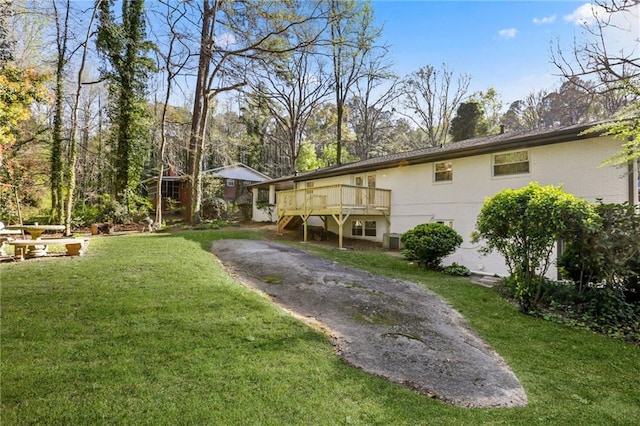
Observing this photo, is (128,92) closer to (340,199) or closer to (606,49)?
(340,199)

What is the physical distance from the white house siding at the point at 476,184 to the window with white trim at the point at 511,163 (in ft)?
0.52

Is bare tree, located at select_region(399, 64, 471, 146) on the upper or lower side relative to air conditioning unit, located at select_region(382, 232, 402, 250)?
upper

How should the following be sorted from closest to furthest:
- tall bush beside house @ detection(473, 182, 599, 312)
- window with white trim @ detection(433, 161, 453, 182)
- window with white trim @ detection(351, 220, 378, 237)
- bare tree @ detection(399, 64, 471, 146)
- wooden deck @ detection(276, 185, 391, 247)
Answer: tall bush beside house @ detection(473, 182, 599, 312) < window with white trim @ detection(433, 161, 453, 182) < wooden deck @ detection(276, 185, 391, 247) < window with white trim @ detection(351, 220, 378, 237) < bare tree @ detection(399, 64, 471, 146)

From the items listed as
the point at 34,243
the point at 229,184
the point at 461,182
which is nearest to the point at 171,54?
the point at 34,243

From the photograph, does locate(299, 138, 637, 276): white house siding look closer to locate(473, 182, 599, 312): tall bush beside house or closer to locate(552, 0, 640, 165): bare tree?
locate(552, 0, 640, 165): bare tree

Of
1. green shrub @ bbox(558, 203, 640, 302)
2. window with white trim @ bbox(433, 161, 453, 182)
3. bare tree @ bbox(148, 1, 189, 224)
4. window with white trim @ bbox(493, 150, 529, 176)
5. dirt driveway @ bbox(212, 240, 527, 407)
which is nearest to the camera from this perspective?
dirt driveway @ bbox(212, 240, 527, 407)

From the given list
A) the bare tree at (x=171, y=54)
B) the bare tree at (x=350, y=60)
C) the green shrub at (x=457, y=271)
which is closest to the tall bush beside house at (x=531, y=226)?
the green shrub at (x=457, y=271)

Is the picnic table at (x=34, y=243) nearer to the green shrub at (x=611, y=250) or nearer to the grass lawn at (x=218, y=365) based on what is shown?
the grass lawn at (x=218, y=365)

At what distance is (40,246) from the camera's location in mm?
8711

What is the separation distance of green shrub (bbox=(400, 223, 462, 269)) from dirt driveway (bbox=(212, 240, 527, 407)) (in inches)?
93.2

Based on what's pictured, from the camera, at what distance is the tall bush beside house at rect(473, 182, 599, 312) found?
20.5 feet

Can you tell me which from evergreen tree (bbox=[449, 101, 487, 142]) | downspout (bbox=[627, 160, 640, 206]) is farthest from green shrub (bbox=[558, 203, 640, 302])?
evergreen tree (bbox=[449, 101, 487, 142])

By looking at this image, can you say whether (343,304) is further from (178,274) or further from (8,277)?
(8,277)

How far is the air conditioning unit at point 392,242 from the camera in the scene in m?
14.4
